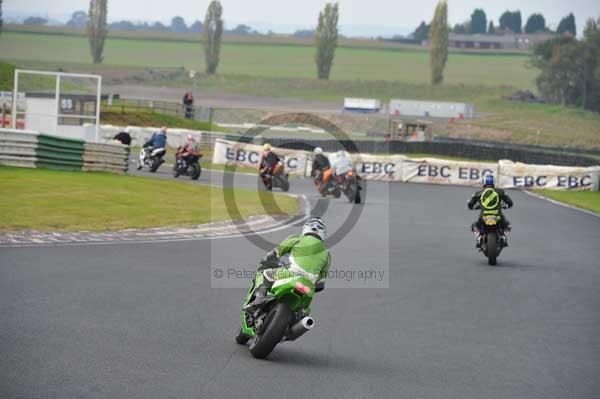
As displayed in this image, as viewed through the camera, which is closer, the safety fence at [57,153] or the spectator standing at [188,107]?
the safety fence at [57,153]

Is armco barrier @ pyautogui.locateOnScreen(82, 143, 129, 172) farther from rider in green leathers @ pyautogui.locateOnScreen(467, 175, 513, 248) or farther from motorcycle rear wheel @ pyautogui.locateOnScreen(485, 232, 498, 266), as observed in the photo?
motorcycle rear wheel @ pyautogui.locateOnScreen(485, 232, 498, 266)

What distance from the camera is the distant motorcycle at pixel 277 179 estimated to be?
32.7 meters

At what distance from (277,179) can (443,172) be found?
12.0 metres

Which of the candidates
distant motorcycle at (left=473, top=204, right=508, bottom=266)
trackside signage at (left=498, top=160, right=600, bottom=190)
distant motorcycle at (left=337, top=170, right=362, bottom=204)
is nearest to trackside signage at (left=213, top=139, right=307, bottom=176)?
trackside signage at (left=498, top=160, right=600, bottom=190)

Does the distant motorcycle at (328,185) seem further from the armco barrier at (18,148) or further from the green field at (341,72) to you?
the green field at (341,72)

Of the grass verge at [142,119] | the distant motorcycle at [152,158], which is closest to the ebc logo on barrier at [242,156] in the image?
the distant motorcycle at [152,158]

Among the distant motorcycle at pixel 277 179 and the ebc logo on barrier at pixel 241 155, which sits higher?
the ebc logo on barrier at pixel 241 155

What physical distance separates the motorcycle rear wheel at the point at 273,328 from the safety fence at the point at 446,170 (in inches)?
1248

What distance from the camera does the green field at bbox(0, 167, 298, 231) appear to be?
19.6m

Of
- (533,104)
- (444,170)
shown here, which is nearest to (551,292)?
(444,170)

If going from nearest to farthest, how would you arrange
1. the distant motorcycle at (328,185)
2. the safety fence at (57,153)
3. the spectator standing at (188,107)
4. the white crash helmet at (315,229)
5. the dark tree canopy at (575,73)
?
the white crash helmet at (315,229) < the safety fence at (57,153) < the distant motorcycle at (328,185) < the spectator standing at (188,107) < the dark tree canopy at (575,73)

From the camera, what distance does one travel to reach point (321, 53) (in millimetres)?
120438

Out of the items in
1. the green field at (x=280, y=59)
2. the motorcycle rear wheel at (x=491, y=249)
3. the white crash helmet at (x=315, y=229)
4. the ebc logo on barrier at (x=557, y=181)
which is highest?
the green field at (x=280, y=59)

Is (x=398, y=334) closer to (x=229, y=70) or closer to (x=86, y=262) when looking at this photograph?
(x=86, y=262)
